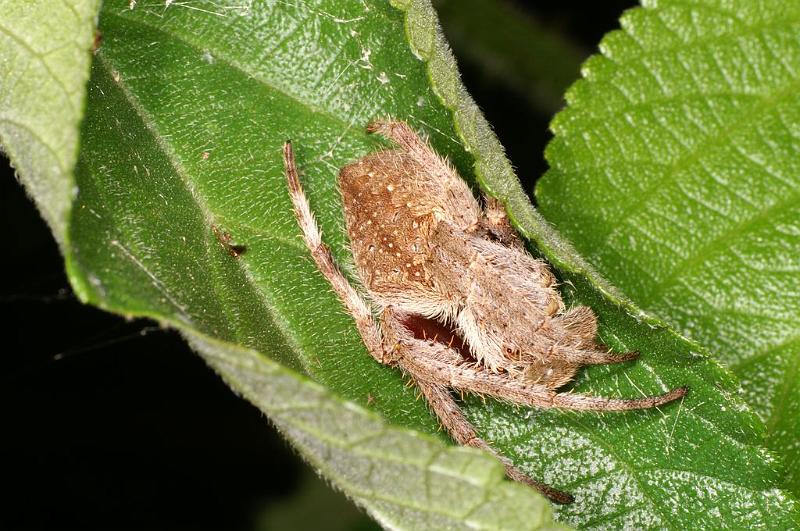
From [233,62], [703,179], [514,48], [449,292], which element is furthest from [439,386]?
[514,48]

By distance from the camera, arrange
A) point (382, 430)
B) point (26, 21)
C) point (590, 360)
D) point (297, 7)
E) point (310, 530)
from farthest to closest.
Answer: point (310, 530)
point (590, 360)
point (297, 7)
point (26, 21)
point (382, 430)

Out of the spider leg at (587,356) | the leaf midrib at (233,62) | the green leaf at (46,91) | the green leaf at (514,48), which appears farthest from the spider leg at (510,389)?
the green leaf at (514,48)

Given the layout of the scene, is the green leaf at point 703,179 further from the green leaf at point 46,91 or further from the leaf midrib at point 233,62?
the green leaf at point 46,91

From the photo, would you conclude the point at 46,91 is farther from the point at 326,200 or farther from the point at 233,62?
the point at 326,200

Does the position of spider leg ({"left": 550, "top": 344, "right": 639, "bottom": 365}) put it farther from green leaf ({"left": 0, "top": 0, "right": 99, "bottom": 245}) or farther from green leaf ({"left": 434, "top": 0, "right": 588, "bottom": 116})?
green leaf ({"left": 434, "top": 0, "right": 588, "bottom": 116})

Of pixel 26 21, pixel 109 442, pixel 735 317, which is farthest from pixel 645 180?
pixel 109 442

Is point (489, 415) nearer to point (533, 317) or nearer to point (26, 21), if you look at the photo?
point (533, 317)
